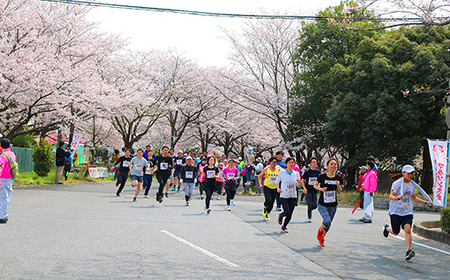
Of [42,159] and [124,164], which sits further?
[42,159]

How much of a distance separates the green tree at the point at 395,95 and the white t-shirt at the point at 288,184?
12.1m

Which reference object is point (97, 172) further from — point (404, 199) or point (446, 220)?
point (404, 199)

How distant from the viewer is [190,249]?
7.24 metres

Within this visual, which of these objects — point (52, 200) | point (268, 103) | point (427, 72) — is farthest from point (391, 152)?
point (52, 200)

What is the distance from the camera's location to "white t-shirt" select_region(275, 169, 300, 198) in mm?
10258

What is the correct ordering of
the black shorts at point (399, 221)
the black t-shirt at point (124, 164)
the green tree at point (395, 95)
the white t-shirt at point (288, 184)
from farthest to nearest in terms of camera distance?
the green tree at point (395, 95) < the black t-shirt at point (124, 164) < the white t-shirt at point (288, 184) < the black shorts at point (399, 221)

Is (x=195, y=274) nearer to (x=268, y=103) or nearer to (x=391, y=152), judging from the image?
(x=391, y=152)

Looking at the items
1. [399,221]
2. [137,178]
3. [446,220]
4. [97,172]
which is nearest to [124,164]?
[137,178]

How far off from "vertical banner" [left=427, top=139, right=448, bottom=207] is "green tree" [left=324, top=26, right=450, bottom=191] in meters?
9.06

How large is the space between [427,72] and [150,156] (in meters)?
13.1

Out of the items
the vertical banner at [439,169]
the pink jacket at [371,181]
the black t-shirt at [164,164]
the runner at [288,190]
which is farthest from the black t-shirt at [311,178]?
the black t-shirt at [164,164]

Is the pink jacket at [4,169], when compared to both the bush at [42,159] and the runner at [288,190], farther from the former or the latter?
the bush at [42,159]

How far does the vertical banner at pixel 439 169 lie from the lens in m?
11.6

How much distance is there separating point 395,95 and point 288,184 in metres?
13.4
